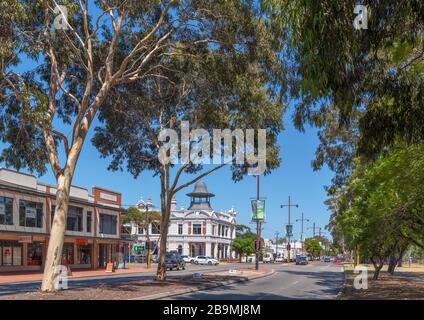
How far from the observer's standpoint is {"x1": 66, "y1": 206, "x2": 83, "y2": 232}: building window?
5209 centimetres

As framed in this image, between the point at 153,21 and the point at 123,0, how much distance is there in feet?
10.7

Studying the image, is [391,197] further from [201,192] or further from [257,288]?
[201,192]

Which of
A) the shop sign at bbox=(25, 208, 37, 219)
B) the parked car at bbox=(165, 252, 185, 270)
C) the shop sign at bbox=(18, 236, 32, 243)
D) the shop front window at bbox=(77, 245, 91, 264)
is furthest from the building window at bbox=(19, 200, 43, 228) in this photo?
the parked car at bbox=(165, 252, 185, 270)

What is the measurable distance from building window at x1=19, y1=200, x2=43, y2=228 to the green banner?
19216 mm

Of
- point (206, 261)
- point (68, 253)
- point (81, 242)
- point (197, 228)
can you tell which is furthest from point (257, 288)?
point (197, 228)

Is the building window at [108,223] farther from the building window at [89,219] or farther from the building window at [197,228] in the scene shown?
the building window at [197,228]

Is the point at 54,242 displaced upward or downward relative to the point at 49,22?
downward

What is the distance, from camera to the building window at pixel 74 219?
52094 mm

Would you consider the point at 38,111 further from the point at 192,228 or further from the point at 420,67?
the point at 192,228

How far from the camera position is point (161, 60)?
24672 millimetres
